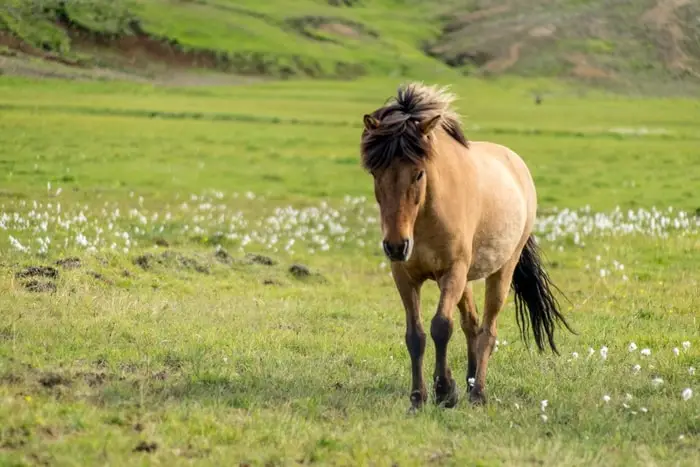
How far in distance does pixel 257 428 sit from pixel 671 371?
524cm

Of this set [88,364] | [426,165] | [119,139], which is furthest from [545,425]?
[119,139]

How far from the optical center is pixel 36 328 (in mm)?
11469

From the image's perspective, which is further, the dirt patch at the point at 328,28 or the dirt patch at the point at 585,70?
the dirt patch at the point at 328,28

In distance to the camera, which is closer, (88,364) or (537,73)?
(88,364)

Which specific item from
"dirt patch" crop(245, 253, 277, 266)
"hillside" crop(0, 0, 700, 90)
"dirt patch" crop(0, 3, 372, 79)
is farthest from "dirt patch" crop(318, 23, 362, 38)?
"dirt patch" crop(245, 253, 277, 266)

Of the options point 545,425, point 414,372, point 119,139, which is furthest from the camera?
point 119,139

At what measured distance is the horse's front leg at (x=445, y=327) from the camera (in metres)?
9.66

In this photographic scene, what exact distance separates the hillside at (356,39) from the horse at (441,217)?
9932cm

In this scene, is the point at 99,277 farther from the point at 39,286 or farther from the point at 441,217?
the point at 441,217

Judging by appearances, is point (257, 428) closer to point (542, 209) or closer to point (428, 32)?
point (542, 209)

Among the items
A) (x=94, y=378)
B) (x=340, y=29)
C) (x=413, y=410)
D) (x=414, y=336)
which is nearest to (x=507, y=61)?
(x=340, y=29)

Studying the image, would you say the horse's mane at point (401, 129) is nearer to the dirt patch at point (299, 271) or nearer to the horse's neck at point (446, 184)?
the horse's neck at point (446, 184)

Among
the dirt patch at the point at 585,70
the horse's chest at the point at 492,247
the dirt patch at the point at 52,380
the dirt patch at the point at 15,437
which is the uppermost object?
the dirt patch at the point at 585,70

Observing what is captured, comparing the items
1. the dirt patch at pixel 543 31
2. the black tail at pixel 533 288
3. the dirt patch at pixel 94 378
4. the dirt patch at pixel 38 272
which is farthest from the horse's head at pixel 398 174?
the dirt patch at pixel 543 31
